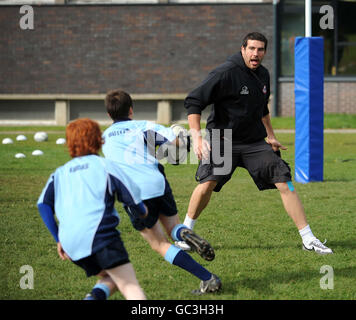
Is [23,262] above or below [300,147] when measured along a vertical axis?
below

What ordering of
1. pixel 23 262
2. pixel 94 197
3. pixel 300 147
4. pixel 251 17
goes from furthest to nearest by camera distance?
pixel 251 17 < pixel 300 147 < pixel 23 262 < pixel 94 197

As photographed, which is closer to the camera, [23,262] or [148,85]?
[23,262]

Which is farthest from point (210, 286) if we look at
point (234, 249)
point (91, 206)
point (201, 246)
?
point (234, 249)

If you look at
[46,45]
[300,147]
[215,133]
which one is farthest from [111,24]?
[215,133]

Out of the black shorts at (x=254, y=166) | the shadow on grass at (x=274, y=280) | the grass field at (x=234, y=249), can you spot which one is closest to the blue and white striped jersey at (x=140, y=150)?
the grass field at (x=234, y=249)

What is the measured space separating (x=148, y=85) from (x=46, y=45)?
14.7 ft

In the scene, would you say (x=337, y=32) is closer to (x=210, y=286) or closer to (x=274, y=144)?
(x=274, y=144)

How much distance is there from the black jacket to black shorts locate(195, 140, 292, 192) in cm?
11

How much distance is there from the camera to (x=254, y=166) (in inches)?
263

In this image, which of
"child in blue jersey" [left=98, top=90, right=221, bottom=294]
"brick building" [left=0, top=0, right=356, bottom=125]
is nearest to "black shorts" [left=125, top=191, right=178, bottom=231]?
"child in blue jersey" [left=98, top=90, right=221, bottom=294]

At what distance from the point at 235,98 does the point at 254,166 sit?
72cm

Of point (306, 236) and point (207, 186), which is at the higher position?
point (207, 186)

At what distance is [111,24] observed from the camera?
84.6 feet
